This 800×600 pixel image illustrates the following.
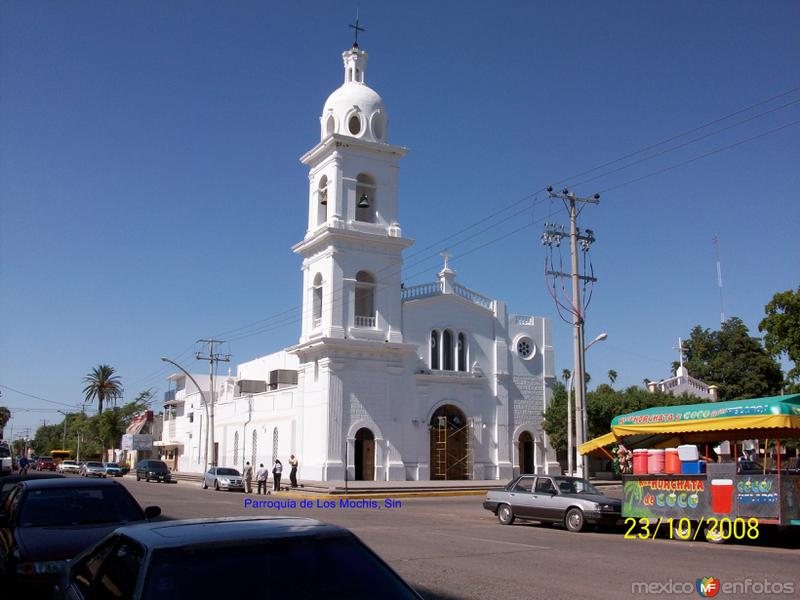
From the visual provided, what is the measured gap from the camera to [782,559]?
44.5 feet

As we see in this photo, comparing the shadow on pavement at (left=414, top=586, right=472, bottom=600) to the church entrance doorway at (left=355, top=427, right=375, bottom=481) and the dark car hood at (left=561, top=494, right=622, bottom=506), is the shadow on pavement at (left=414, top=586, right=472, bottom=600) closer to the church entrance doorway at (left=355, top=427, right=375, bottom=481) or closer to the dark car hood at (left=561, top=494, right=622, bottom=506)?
the dark car hood at (left=561, top=494, right=622, bottom=506)

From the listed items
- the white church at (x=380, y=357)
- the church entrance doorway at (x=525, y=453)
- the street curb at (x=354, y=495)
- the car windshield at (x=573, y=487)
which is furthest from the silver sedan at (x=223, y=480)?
the car windshield at (x=573, y=487)

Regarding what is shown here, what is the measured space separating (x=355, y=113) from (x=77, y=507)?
1481 inches

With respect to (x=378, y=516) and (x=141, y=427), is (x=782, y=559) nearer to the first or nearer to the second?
(x=378, y=516)

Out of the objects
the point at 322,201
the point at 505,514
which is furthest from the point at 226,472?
the point at 505,514

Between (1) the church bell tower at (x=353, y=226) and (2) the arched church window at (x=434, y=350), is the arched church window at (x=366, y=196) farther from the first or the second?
(2) the arched church window at (x=434, y=350)

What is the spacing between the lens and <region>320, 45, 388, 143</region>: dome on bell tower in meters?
45.1

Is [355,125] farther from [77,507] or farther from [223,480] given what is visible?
[77,507]

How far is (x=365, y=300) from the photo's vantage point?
148ft

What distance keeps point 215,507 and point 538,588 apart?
17.0m

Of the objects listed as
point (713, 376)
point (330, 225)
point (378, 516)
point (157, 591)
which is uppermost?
point (330, 225)

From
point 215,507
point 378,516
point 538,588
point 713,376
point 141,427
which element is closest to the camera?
point 538,588

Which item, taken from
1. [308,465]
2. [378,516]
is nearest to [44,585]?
[378,516]

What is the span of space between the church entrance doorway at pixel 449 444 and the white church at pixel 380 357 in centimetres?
7
